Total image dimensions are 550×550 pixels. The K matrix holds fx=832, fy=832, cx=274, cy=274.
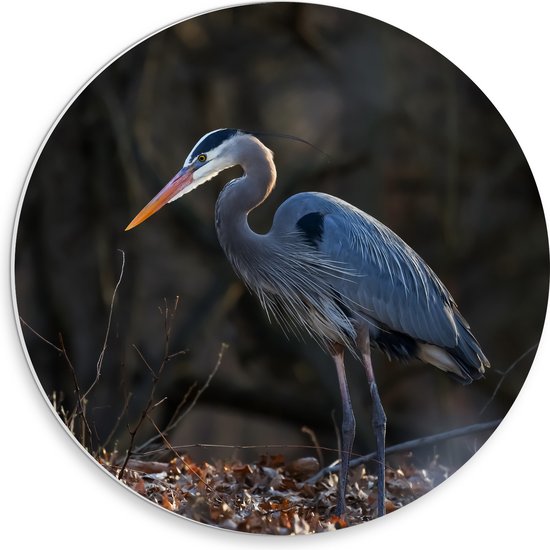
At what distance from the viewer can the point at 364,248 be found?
7.70 feet

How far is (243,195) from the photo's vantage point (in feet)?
7.43

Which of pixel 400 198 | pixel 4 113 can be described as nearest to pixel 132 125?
pixel 4 113

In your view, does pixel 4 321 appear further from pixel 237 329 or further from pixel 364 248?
pixel 364 248

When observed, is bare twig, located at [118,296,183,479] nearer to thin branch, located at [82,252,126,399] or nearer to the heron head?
thin branch, located at [82,252,126,399]

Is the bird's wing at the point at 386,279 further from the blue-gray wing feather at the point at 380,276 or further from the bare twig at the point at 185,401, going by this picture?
the bare twig at the point at 185,401

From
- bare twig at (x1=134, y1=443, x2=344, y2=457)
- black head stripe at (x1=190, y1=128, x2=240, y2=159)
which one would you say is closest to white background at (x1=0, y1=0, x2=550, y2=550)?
bare twig at (x1=134, y1=443, x2=344, y2=457)

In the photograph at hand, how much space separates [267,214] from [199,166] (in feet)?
0.75

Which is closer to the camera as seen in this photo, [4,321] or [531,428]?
[4,321]

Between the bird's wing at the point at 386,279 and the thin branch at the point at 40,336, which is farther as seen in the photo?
the bird's wing at the point at 386,279

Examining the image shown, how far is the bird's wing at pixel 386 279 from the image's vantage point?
7.64ft

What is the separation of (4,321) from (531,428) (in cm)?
147

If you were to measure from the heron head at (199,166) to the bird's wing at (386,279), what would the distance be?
1.06 feet

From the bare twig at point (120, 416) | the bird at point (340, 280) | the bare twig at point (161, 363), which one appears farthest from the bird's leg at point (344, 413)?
the bare twig at point (120, 416)

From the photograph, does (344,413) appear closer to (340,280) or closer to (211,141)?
(340,280)
